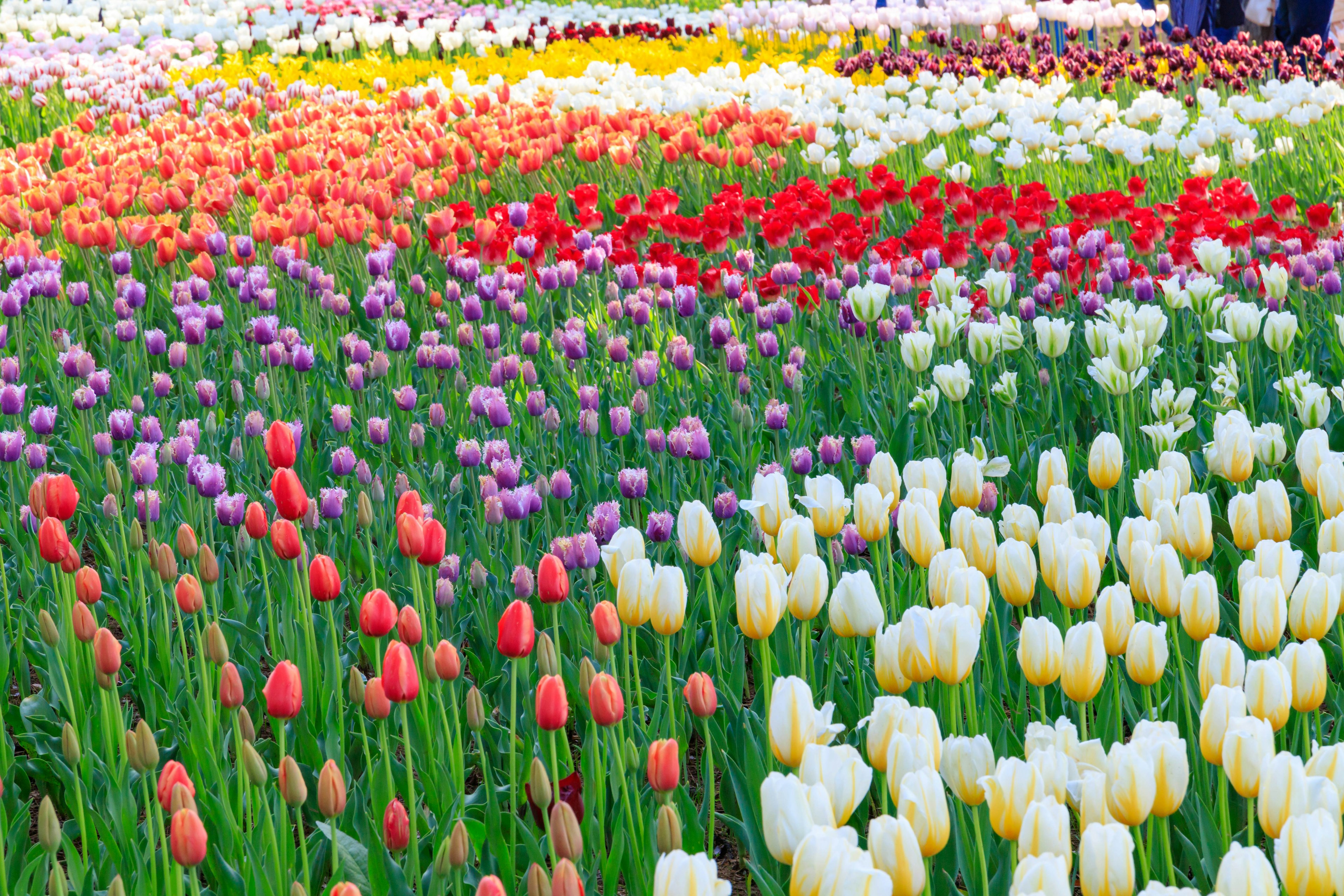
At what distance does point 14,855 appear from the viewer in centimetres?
219

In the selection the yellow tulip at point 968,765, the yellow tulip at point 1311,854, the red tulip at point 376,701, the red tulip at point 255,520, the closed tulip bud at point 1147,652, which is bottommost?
the red tulip at point 376,701

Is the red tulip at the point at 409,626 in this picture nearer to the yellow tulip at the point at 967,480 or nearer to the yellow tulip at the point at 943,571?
the yellow tulip at the point at 943,571

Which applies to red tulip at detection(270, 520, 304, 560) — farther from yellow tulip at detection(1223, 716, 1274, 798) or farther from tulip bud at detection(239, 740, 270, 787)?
yellow tulip at detection(1223, 716, 1274, 798)

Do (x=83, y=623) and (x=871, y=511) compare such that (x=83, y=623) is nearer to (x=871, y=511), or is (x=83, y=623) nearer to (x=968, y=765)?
(x=871, y=511)

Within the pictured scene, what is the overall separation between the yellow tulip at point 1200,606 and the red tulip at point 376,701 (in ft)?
4.07

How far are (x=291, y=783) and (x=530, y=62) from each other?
1167cm

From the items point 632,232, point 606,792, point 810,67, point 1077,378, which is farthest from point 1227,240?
point 810,67

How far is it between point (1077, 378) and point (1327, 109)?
4.61 metres

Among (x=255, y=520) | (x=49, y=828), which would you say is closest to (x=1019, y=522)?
(x=255, y=520)

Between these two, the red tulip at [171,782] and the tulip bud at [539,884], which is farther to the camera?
the red tulip at [171,782]

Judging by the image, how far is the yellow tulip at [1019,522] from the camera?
230 centimetres

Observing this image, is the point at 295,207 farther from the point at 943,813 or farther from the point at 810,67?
the point at 810,67

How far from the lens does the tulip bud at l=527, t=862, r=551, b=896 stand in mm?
1520

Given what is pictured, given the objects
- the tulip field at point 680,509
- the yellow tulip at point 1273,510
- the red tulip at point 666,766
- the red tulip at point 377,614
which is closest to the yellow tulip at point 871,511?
the tulip field at point 680,509
